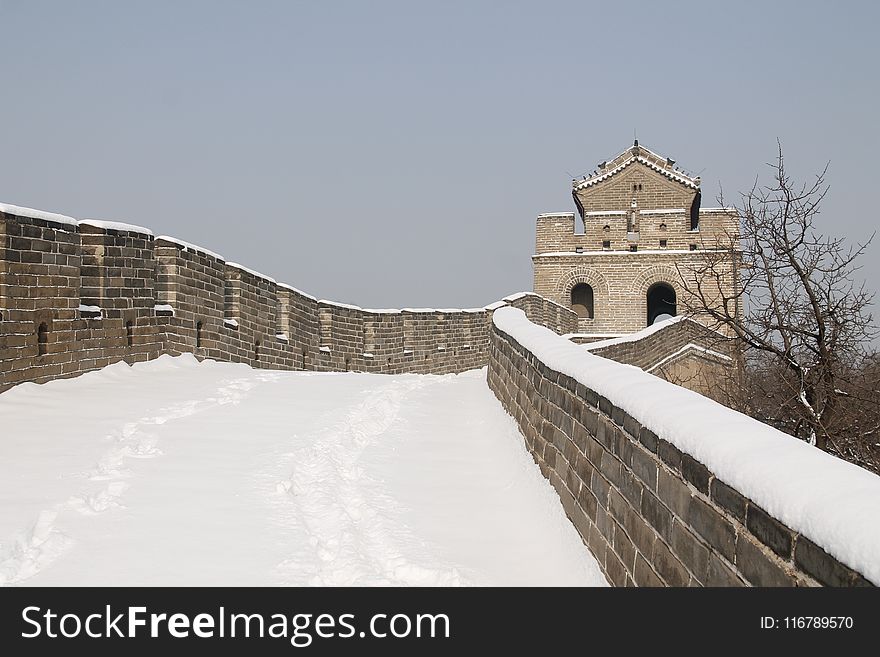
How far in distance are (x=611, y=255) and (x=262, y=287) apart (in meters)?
25.8

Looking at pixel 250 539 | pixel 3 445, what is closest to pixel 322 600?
pixel 250 539

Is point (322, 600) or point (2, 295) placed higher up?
point (2, 295)

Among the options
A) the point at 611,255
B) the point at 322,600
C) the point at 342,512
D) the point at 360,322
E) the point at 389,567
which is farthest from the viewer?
the point at 611,255

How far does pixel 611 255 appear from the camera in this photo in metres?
37.4

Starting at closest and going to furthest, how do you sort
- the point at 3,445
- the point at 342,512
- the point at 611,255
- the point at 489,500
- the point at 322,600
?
the point at 322,600 < the point at 342,512 < the point at 489,500 < the point at 3,445 < the point at 611,255

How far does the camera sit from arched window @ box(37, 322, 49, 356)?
8695 mm

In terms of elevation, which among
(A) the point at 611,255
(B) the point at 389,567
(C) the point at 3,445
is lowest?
(B) the point at 389,567

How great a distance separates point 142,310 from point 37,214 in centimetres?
239

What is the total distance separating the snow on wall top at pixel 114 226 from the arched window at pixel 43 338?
147 cm

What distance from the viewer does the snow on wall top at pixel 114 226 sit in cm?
965

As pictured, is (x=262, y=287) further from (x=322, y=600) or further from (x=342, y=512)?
(x=322, y=600)

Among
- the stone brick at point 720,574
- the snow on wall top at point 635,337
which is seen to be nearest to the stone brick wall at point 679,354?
the snow on wall top at point 635,337

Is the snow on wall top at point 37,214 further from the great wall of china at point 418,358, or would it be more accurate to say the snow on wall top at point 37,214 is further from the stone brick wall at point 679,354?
the stone brick wall at point 679,354

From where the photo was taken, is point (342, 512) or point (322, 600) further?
point (342, 512)
